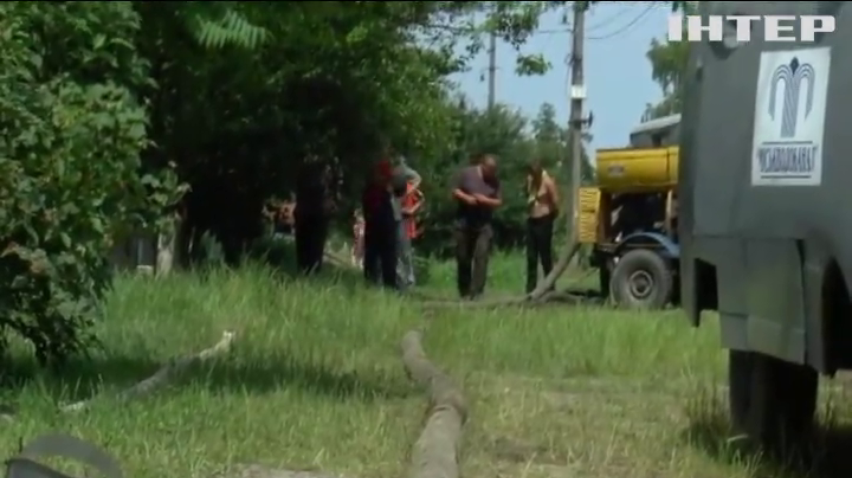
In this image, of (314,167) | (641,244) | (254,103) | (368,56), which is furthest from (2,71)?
→ (314,167)

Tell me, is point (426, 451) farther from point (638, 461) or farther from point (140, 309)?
point (140, 309)

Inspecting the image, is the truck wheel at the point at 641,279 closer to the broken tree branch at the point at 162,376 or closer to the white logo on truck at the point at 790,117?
the broken tree branch at the point at 162,376

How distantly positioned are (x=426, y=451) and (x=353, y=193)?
1788 centimetres

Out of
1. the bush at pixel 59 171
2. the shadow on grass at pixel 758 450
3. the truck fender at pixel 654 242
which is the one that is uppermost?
the bush at pixel 59 171

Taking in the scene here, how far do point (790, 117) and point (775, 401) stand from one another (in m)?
1.71

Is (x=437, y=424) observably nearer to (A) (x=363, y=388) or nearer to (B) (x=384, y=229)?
(A) (x=363, y=388)

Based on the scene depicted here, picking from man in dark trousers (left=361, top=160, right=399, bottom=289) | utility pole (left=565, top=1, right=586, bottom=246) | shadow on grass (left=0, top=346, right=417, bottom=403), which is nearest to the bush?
shadow on grass (left=0, top=346, right=417, bottom=403)

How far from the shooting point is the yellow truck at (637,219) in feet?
65.1

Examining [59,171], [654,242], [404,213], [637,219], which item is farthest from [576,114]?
[59,171]

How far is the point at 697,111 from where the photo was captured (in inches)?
279

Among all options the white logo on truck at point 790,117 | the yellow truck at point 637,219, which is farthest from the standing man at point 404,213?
the white logo on truck at point 790,117

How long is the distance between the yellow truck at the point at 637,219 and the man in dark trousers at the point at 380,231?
241cm

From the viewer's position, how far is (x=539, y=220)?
2227 centimetres

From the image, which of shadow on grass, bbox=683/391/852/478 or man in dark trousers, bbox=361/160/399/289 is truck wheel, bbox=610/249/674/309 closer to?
man in dark trousers, bbox=361/160/399/289
